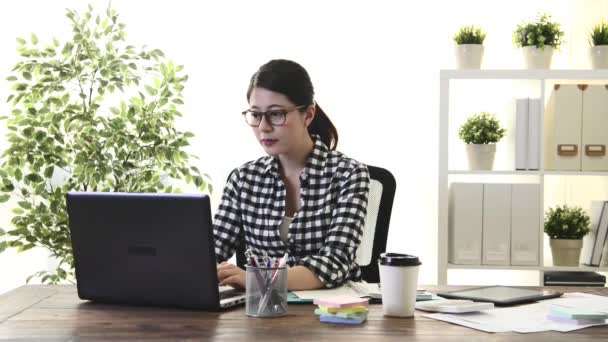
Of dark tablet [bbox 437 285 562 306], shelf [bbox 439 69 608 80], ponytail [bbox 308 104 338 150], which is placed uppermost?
shelf [bbox 439 69 608 80]

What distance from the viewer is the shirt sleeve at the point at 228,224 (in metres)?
2.27

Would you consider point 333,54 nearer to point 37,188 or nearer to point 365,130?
point 365,130

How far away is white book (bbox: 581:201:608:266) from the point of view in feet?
10.9

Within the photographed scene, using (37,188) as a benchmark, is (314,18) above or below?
above

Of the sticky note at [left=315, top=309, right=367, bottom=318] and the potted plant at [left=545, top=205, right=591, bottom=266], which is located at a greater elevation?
the sticky note at [left=315, top=309, right=367, bottom=318]

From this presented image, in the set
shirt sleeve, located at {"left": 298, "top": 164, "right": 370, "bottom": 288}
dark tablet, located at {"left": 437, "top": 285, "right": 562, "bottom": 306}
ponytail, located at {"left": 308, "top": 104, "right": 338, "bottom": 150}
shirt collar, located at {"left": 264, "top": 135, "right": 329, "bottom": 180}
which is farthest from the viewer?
ponytail, located at {"left": 308, "top": 104, "right": 338, "bottom": 150}

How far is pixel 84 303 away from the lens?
1.73m

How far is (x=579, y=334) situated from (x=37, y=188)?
2149 mm

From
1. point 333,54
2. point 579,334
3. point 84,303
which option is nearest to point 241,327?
point 84,303

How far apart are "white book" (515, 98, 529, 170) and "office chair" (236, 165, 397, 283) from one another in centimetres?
116

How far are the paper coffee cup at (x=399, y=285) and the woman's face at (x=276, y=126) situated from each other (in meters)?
0.62

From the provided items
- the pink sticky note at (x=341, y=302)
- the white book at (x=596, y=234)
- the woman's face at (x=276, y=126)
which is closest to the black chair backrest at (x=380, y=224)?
the woman's face at (x=276, y=126)

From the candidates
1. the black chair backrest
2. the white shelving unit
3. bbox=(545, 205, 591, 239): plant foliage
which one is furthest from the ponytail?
bbox=(545, 205, 591, 239): plant foliage

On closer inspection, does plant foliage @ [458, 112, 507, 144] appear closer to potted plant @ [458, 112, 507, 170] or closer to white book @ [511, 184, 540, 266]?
potted plant @ [458, 112, 507, 170]
